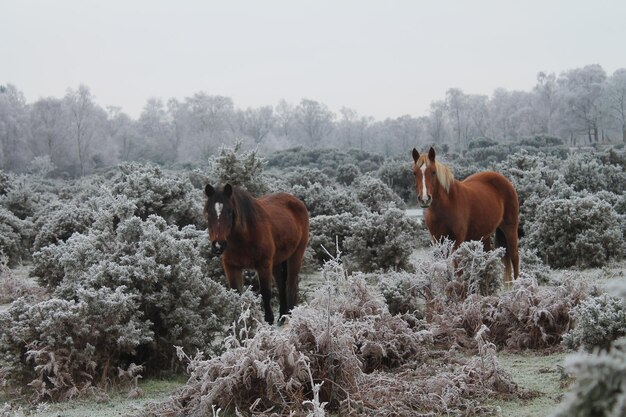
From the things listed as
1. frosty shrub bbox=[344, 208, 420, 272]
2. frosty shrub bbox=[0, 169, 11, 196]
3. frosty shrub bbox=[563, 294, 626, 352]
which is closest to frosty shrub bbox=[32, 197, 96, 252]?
frosty shrub bbox=[344, 208, 420, 272]

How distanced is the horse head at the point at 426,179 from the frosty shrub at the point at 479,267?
0.92 m

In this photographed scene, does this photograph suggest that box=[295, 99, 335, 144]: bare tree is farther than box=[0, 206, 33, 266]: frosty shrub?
Yes

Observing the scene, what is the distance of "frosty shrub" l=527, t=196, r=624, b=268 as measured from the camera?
11695 millimetres

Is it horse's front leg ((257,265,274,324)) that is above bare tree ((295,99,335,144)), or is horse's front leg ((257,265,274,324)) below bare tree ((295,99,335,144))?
below

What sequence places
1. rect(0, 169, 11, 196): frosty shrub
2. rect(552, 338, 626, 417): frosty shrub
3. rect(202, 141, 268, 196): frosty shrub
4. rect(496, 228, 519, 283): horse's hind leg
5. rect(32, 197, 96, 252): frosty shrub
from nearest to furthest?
1. rect(552, 338, 626, 417): frosty shrub
2. rect(496, 228, 519, 283): horse's hind leg
3. rect(32, 197, 96, 252): frosty shrub
4. rect(202, 141, 268, 196): frosty shrub
5. rect(0, 169, 11, 196): frosty shrub

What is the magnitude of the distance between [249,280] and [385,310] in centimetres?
432

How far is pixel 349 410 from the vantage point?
14.1 feet

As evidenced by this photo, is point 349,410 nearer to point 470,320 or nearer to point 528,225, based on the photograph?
point 470,320

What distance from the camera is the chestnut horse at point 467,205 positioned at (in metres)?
8.68

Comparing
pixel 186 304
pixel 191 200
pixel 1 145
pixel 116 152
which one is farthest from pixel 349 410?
pixel 116 152

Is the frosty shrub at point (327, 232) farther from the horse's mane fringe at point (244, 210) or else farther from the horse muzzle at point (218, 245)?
the horse muzzle at point (218, 245)

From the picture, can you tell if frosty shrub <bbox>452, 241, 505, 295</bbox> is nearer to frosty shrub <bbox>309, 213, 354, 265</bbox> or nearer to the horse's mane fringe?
the horse's mane fringe

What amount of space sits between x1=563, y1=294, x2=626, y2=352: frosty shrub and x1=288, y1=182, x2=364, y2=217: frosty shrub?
11454 mm

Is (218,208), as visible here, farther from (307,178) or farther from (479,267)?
(307,178)
